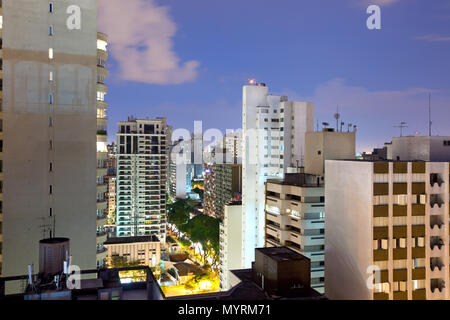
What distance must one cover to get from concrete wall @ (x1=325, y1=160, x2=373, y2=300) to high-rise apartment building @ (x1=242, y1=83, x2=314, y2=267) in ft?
84.9

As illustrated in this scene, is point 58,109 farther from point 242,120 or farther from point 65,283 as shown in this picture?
point 242,120

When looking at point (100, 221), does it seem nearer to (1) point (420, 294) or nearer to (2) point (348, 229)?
(2) point (348, 229)

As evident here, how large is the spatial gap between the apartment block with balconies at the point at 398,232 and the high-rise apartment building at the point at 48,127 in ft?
61.8

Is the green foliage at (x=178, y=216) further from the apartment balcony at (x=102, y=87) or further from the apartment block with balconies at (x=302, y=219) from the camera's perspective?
the apartment balcony at (x=102, y=87)

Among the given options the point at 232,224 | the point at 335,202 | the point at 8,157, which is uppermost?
the point at 8,157

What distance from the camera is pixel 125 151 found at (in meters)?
87.1

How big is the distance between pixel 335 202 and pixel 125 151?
218ft

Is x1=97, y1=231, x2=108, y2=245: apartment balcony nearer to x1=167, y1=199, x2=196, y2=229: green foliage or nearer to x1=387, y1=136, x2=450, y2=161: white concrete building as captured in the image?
x1=387, y1=136, x2=450, y2=161: white concrete building

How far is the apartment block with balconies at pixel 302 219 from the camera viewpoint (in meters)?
34.6

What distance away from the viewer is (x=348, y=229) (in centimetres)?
2766

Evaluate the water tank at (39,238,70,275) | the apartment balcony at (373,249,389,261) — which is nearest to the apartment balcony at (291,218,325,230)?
the apartment balcony at (373,249,389,261)

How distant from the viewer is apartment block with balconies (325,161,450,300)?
25.2 meters
